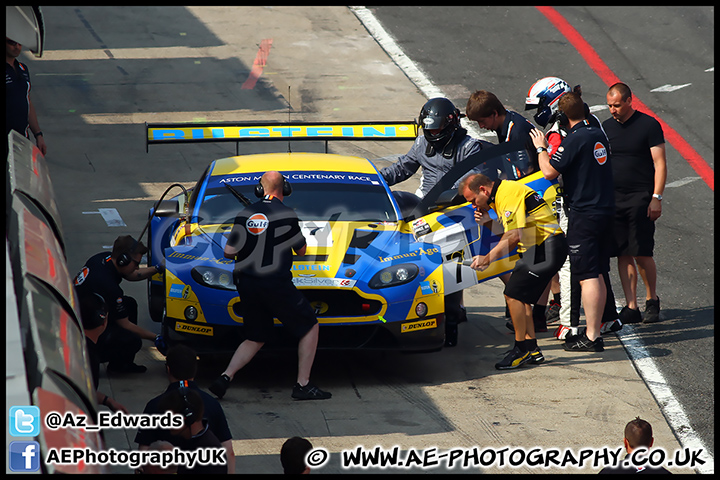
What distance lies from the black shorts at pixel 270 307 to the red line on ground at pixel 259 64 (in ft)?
30.6

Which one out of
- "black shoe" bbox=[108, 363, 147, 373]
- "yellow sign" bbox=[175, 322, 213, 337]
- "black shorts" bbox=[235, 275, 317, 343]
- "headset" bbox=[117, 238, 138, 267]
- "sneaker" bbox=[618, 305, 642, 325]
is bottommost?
"sneaker" bbox=[618, 305, 642, 325]

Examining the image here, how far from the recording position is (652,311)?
8.82 metres

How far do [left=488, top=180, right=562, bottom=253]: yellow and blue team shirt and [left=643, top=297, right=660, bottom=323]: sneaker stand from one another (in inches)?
66.8

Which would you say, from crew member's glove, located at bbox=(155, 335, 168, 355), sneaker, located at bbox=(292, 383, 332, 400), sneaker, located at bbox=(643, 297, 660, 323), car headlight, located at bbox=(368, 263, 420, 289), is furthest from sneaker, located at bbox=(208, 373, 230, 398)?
sneaker, located at bbox=(643, 297, 660, 323)

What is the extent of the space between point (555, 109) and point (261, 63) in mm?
9202

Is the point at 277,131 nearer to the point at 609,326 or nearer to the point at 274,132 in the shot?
the point at 274,132

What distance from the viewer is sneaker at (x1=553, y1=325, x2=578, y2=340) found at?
8.18m

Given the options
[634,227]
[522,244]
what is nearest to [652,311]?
[634,227]

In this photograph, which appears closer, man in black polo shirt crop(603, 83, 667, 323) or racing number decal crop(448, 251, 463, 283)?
racing number decal crop(448, 251, 463, 283)

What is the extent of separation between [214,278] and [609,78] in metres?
10.3

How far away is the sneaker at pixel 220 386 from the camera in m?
6.78

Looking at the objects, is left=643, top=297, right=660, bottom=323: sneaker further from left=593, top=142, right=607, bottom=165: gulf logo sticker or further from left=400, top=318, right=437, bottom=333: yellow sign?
left=400, top=318, right=437, bottom=333: yellow sign

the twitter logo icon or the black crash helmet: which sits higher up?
the black crash helmet

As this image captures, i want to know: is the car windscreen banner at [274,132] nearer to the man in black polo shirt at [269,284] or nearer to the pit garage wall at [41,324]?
the man in black polo shirt at [269,284]
